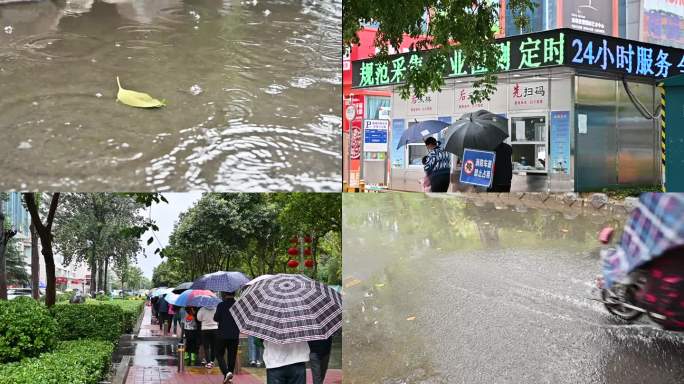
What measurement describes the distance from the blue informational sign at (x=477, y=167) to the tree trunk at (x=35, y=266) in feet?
7.32

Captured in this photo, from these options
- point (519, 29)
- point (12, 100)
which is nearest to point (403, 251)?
point (12, 100)

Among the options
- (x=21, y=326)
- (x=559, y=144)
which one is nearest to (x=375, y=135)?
(x=559, y=144)

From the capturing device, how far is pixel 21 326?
3361 mm

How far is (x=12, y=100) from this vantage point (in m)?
3.09

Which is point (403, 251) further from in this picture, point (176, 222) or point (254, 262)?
point (176, 222)

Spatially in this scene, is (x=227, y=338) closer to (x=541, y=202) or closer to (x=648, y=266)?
(x=541, y=202)

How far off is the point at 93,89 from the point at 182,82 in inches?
16.0

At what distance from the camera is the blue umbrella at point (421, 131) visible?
5.05 m

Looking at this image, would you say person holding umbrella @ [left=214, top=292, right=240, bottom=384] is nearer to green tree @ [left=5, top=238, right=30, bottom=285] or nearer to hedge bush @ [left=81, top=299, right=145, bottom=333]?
hedge bush @ [left=81, top=299, right=145, bottom=333]

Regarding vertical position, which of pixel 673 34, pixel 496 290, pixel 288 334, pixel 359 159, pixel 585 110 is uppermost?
pixel 673 34

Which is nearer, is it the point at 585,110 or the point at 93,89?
the point at 93,89

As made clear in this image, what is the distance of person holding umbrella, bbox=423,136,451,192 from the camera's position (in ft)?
12.1

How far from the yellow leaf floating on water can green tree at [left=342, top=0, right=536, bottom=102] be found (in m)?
1.32

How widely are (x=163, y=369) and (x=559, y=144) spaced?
395 centimetres
